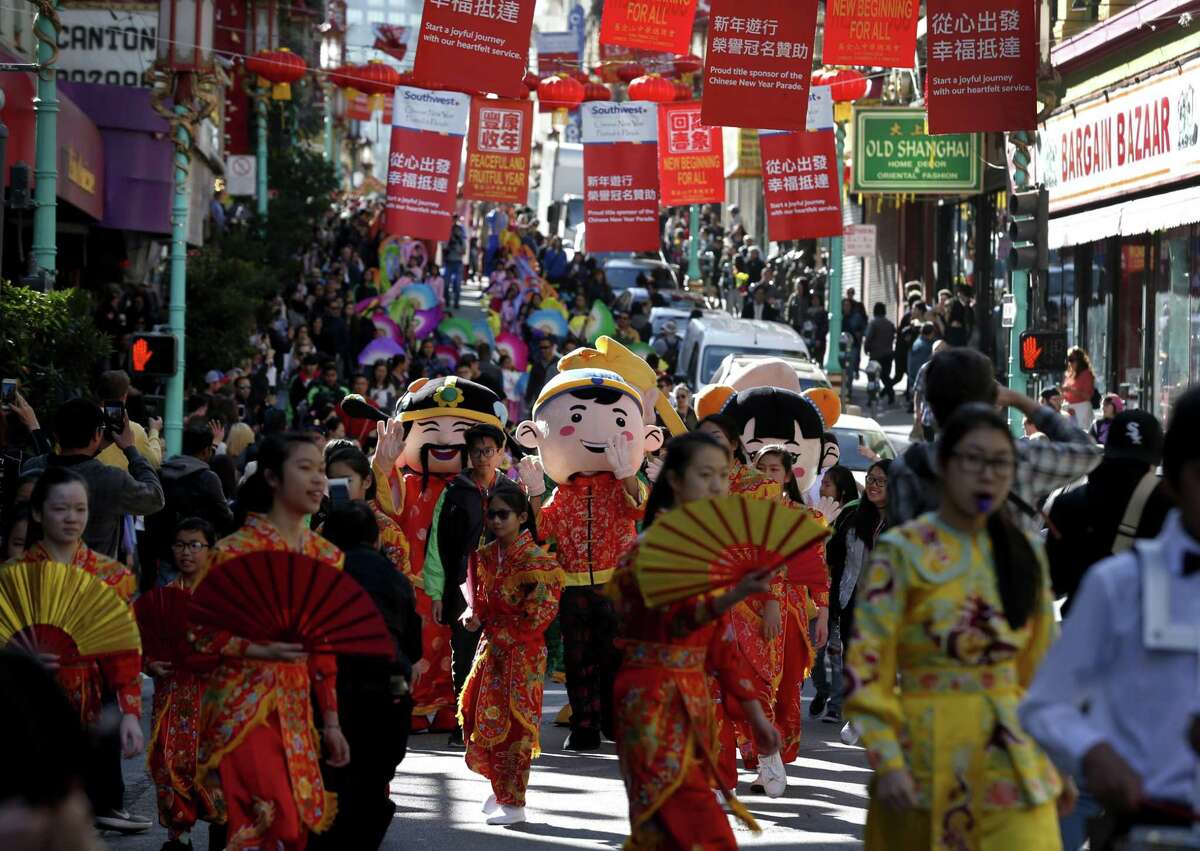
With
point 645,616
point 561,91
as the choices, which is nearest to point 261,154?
point 561,91

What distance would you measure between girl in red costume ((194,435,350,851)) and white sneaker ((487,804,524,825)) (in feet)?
7.84

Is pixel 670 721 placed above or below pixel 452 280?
below

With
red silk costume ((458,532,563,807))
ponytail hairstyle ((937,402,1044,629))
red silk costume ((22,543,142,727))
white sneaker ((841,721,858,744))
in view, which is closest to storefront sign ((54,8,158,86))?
white sneaker ((841,721,858,744))

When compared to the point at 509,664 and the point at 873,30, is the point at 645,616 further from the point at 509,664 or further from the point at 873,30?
the point at 873,30

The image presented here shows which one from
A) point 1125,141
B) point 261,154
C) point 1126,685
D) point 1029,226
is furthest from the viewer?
point 261,154

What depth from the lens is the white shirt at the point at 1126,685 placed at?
4.07m

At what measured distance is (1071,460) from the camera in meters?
6.04

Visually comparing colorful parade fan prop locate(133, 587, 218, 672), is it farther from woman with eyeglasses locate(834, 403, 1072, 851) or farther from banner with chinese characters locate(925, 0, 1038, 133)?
banner with chinese characters locate(925, 0, 1038, 133)

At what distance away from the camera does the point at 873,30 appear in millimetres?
19203

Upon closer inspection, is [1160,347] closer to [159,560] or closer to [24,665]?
[159,560]

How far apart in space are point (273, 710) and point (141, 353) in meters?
10.9

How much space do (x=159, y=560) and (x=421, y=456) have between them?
5.19ft

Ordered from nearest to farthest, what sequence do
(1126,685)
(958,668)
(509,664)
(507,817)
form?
1. (1126,685)
2. (958,668)
3. (507,817)
4. (509,664)

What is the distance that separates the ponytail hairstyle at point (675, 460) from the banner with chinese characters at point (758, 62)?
468 inches
